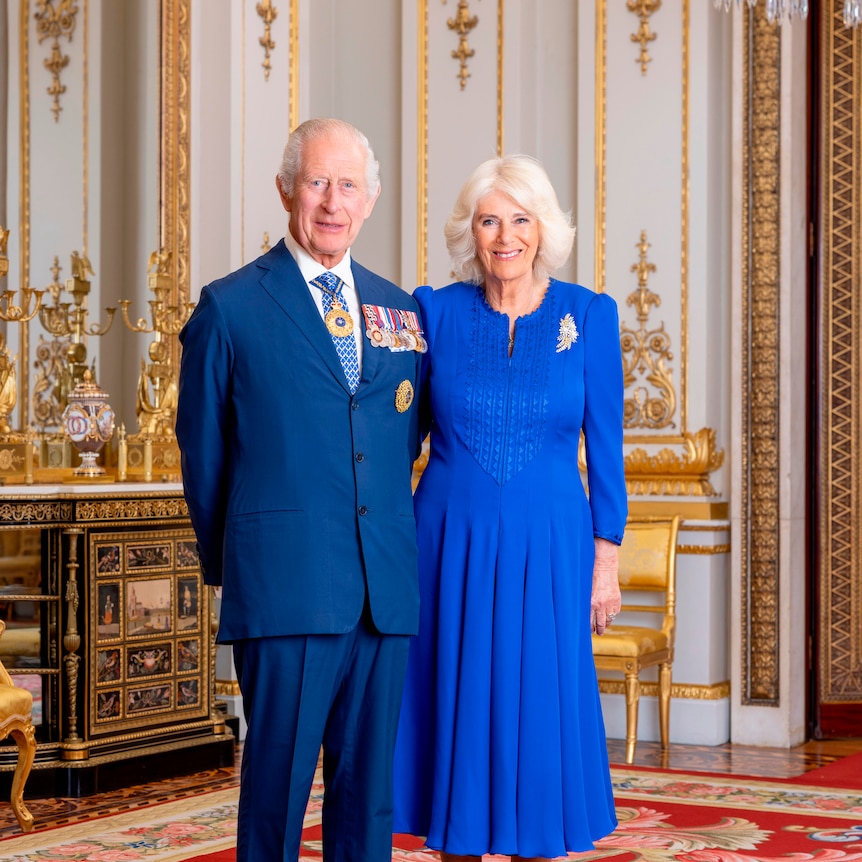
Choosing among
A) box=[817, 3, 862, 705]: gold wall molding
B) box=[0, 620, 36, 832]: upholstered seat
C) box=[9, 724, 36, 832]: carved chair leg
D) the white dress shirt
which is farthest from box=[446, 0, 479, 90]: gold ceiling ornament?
the white dress shirt

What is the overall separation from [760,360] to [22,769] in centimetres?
325

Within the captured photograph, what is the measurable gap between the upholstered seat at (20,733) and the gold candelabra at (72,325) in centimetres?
154

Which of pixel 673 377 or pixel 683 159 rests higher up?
pixel 683 159

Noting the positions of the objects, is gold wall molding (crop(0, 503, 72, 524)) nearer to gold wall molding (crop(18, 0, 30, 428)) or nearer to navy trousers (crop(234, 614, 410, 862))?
gold wall molding (crop(18, 0, 30, 428))

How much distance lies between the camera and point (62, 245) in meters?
5.52

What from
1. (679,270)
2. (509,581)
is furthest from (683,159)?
(509,581)

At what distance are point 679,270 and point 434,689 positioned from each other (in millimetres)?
3416

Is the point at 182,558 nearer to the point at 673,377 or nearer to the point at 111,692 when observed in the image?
the point at 111,692

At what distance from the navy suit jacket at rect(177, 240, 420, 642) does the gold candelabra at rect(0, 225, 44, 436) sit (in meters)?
2.64

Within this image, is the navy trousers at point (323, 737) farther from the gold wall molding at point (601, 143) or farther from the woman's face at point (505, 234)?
the gold wall molding at point (601, 143)

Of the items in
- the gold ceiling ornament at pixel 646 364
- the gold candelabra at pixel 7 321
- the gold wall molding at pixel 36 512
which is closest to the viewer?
the gold wall molding at pixel 36 512

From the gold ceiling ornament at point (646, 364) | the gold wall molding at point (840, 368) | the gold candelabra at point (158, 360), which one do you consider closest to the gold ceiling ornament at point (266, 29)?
the gold candelabra at point (158, 360)

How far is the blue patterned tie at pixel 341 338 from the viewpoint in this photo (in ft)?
8.13

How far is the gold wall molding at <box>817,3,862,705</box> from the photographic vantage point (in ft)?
19.3
